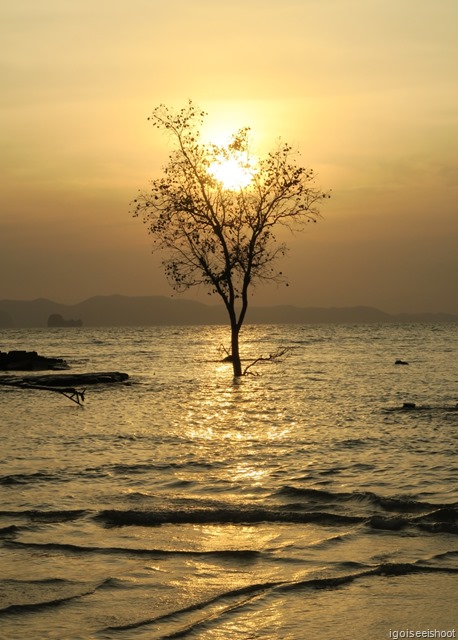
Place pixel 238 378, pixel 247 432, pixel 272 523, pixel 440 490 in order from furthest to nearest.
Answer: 1. pixel 238 378
2. pixel 247 432
3. pixel 440 490
4. pixel 272 523

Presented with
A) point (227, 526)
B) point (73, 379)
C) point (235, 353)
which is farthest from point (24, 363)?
point (227, 526)

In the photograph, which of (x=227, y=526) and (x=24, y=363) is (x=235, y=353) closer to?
(x=24, y=363)

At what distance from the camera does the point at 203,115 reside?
41219 mm

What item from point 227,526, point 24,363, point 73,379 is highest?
point 24,363

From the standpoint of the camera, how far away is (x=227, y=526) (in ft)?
41.3

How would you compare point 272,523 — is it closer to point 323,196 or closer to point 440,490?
point 440,490

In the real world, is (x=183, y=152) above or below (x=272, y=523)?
above

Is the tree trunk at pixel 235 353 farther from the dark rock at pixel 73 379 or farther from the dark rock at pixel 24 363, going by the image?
the dark rock at pixel 24 363

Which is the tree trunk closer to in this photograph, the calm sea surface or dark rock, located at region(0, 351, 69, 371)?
dark rock, located at region(0, 351, 69, 371)

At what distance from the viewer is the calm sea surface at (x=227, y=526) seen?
8.66 meters

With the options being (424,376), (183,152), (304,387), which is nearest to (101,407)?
(304,387)

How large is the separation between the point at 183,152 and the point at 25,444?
914 inches

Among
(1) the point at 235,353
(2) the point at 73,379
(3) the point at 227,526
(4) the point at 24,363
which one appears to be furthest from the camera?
(4) the point at 24,363

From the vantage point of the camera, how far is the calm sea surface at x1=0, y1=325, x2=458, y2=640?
866cm
